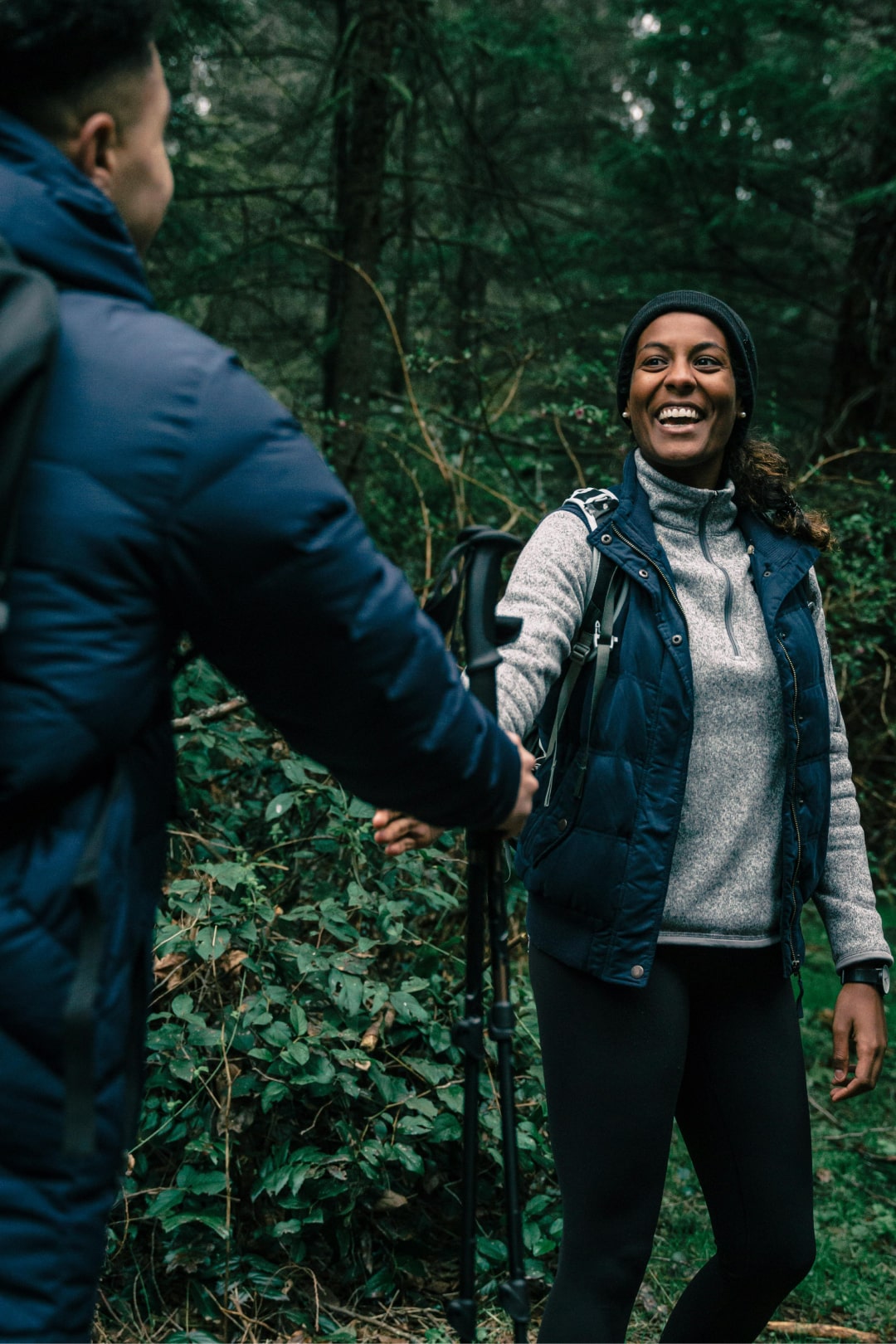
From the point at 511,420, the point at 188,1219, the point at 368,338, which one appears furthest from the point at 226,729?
the point at 368,338

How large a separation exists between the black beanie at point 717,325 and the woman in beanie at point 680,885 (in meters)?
0.15

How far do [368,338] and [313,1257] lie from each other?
5.73 m

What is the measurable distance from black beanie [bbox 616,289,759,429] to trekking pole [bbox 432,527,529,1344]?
3.41 feet

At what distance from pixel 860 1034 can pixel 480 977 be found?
1.09m

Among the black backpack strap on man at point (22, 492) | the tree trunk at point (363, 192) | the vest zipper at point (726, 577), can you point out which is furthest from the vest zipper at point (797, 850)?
the tree trunk at point (363, 192)

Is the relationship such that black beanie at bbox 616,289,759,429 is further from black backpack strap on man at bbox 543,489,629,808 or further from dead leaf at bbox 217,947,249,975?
dead leaf at bbox 217,947,249,975

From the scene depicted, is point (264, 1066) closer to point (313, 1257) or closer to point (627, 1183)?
point (313, 1257)

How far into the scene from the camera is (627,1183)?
2.15 meters

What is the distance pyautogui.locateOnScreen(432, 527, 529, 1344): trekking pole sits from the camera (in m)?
1.62

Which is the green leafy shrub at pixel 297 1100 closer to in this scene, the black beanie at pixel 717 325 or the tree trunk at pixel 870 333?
the black beanie at pixel 717 325

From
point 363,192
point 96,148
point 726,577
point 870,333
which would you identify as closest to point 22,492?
point 96,148

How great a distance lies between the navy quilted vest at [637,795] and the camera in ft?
7.11

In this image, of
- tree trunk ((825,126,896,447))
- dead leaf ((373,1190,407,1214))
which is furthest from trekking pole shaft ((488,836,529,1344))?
tree trunk ((825,126,896,447))

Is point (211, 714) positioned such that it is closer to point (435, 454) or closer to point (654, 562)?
point (654, 562)
